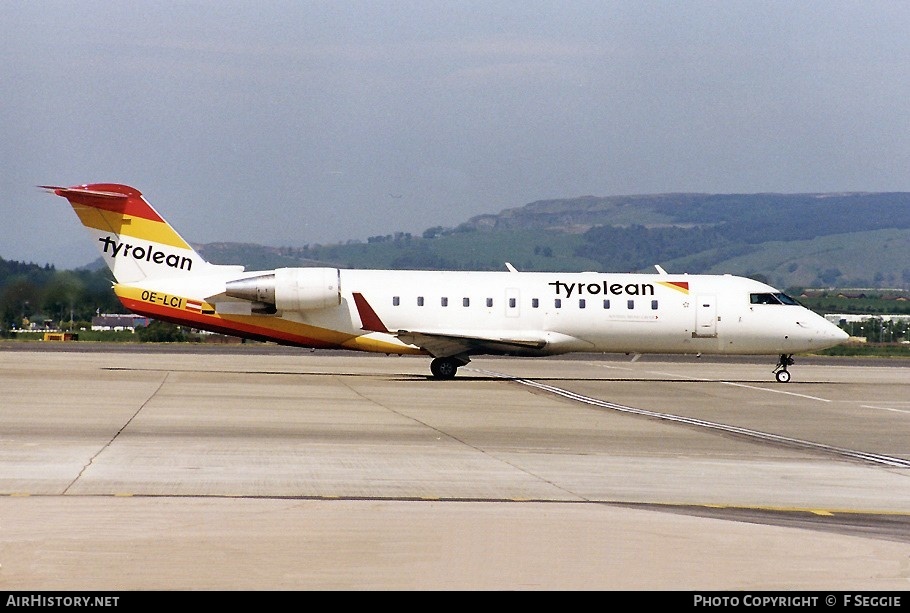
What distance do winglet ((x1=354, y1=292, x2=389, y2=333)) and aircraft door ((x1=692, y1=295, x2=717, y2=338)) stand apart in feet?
30.8

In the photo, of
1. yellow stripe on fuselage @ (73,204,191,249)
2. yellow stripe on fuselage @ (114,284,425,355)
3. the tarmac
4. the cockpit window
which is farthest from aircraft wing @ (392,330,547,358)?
yellow stripe on fuselage @ (73,204,191,249)

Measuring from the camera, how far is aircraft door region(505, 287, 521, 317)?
34.7m

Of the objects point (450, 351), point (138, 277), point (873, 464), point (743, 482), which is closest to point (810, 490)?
point (743, 482)

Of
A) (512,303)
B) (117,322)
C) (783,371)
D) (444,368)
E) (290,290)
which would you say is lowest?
(444,368)

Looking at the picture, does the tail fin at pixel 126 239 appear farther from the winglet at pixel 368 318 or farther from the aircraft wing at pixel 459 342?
the aircraft wing at pixel 459 342

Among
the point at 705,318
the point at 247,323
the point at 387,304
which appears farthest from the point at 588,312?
the point at 247,323

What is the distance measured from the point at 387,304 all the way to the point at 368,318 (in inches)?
27.5

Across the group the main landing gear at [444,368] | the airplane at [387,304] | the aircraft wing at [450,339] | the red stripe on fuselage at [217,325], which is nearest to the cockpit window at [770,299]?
the airplane at [387,304]

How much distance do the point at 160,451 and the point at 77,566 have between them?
7541mm

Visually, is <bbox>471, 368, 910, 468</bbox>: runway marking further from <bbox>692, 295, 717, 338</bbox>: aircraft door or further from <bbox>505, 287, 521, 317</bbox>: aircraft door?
<bbox>692, 295, 717, 338</bbox>: aircraft door

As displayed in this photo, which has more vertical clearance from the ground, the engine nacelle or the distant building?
the engine nacelle

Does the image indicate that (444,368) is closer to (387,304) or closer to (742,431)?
(387,304)

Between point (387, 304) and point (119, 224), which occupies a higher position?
point (119, 224)

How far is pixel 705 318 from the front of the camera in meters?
35.9
